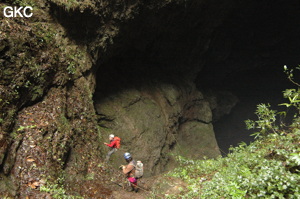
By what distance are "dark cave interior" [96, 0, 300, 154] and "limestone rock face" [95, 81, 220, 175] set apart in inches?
31.3

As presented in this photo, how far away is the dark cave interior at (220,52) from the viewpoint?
10.3 meters

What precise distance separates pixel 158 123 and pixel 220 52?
8191 millimetres

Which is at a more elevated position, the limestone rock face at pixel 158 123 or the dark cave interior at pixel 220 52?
the dark cave interior at pixel 220 52

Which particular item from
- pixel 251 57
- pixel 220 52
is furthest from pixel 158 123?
pixel 251 57

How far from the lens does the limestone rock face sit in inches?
379

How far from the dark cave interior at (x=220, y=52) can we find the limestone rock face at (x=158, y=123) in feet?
2.61

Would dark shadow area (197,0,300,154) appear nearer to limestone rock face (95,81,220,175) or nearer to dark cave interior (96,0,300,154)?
dark cave interior (96,0,300,154)

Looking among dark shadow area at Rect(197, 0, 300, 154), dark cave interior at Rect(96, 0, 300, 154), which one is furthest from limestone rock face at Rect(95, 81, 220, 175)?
dark shadow area at Rect(197, 0, 300, 154)

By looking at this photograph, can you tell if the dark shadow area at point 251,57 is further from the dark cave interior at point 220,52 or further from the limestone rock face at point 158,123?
the limestone rock face at point 158,123

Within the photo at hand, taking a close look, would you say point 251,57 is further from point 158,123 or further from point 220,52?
Result: point 158,123

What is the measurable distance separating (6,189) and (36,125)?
1.51m

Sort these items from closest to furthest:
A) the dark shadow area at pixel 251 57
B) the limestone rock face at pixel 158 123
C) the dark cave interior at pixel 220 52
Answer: the limestone rock face at pixel 158 123, the dark cave interior at pixel 220 52, the dark shadow area at pixel 251 57

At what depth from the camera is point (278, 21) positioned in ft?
48.3

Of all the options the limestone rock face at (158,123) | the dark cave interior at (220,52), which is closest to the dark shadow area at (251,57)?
the dark cave interior at (220,52)
